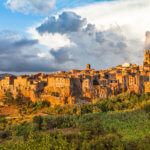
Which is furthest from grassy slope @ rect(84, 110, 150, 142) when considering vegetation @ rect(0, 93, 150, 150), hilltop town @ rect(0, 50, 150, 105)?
hilltop town @ rect(0, 50, 150, 105)

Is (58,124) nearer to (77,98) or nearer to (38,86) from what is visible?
(77,98)

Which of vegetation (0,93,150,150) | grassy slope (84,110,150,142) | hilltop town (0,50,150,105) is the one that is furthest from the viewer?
hilltop town (0,50,150,105)

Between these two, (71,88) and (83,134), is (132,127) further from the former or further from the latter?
(71,88)

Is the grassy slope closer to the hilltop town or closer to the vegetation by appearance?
the vegetation

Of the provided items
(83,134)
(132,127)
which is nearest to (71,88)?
(132,127)

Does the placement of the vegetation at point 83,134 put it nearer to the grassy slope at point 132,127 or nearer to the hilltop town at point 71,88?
the grassy slope at point 132,127

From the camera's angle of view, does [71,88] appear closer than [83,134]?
No

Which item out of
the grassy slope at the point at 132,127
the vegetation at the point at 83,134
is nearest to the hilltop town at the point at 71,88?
the vegetation at the point at 83,134

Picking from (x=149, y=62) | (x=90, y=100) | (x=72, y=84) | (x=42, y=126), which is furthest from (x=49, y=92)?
(x=149, y=62)

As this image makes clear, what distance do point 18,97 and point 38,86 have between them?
4.86 meters

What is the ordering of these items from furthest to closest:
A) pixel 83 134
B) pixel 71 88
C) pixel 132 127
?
pixel 71 88 → pixel 132 127 → pixel 83 134

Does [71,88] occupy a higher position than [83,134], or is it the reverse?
[71,88]

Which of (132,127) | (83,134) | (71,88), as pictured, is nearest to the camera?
(83,134)

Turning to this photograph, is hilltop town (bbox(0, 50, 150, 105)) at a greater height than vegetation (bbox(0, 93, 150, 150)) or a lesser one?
greater
